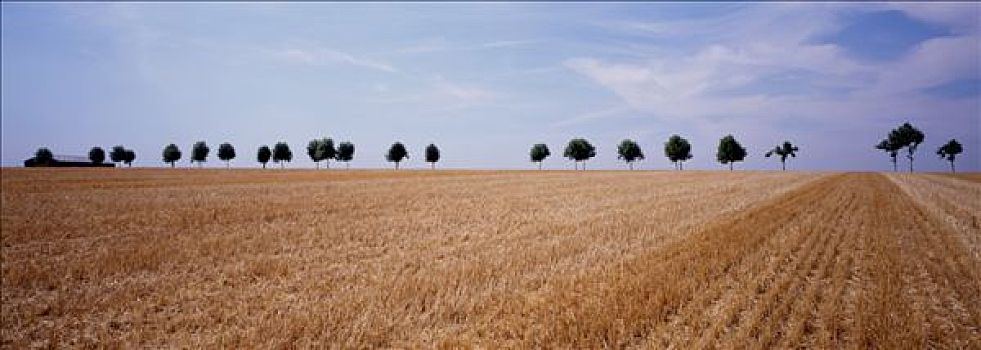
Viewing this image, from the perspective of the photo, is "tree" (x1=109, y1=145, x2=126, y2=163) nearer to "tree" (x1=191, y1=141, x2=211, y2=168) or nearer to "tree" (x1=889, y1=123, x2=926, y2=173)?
"tree" (x1=191, y1=141, x2=211, y2=168)

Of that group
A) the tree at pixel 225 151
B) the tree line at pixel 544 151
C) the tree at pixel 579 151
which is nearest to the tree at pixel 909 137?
the tree line at pixel 544 151

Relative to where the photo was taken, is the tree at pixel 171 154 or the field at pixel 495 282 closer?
the field at pixel 495 282

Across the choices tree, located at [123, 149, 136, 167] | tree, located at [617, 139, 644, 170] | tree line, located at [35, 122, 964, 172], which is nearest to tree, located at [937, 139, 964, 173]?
tree line, located at [35, 122, 964, 172]

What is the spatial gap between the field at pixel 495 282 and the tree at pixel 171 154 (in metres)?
152

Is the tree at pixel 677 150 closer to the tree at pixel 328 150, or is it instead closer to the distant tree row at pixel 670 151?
the distant tree row at pixel 670 151

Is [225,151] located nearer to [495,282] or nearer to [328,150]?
[328,150]

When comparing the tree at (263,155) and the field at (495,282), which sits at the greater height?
the tree at (263,155)

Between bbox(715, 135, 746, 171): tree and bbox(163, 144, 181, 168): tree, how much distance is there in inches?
5614

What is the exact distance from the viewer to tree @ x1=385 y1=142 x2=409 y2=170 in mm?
134000

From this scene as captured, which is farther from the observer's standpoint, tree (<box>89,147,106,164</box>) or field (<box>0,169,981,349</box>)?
tree (<box>89,147,106,164</box>)

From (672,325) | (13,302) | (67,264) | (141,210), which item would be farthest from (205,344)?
(141,210)

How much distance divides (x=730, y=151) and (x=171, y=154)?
478 ft

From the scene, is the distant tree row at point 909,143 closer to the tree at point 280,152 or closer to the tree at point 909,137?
the tree at point 909,137

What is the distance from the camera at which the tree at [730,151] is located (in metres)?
117
